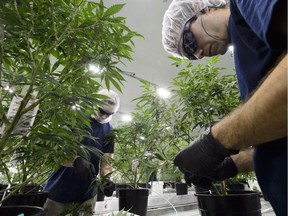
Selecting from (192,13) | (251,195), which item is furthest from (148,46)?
(251,195)

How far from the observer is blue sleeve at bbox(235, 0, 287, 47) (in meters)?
0.34

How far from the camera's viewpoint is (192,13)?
2.45 feet

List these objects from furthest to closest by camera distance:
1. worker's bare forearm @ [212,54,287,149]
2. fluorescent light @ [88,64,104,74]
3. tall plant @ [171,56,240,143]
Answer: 1. tall plant @ [171,56,240,143]
2. fluorescent light @ [88,64,104,74]
3. worker's bare forearm @ [212,54,287,149]

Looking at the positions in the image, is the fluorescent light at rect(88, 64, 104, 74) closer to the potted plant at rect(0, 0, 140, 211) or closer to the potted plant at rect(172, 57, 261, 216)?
the potted plant at rect(0, 0, 140, 211)

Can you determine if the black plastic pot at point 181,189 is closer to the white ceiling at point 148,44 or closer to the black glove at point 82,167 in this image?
the white ceiling at point 148,44

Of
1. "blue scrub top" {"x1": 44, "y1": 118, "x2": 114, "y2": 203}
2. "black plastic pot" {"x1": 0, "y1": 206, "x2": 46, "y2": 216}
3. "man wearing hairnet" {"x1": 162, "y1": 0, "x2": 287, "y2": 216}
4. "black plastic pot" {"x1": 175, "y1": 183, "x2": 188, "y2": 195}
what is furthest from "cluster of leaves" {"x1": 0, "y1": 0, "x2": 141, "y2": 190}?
"black plastic pot" {"x1": 175, "y1": 183, "x2": 188, "y2": 195}

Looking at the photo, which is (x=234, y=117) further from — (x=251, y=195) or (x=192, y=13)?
(x=251, y=195)

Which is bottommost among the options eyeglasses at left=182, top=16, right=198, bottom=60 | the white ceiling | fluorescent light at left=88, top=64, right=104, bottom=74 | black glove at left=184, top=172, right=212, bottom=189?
black glove at left=184, top=172, right=212, bottom=189

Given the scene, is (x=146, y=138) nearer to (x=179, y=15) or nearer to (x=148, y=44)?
(x=179, y=15)

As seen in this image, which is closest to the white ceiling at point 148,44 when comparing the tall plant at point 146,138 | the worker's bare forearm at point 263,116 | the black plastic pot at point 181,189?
the tall plant at point 146,138

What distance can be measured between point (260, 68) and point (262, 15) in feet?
0.50

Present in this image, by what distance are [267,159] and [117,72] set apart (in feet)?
1.60

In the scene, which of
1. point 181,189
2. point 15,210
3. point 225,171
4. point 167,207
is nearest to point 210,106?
point 225,171

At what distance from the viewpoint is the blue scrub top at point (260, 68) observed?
1.36 feet
